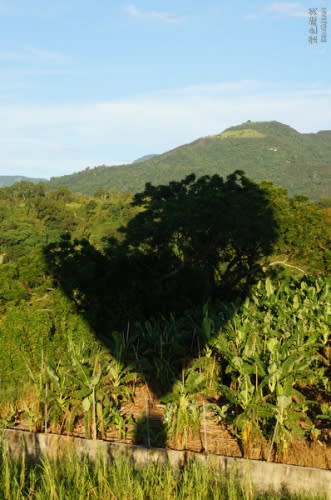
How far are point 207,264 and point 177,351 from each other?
26.4 ft

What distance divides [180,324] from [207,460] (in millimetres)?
4886

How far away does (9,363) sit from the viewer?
31.7 ft

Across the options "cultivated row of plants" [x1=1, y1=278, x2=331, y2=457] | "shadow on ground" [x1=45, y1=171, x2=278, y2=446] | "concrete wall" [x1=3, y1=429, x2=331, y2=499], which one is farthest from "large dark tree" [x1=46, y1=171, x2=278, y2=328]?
"concrete wall" [x1=3, y1=429, x2=331, y2=499]

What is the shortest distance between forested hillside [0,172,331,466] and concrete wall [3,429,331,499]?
39cm

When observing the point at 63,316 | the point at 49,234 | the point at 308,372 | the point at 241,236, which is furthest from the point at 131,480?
the point at 49,234

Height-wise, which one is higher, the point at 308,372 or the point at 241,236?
the point at 241,236

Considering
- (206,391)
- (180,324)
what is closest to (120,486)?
(206,391)

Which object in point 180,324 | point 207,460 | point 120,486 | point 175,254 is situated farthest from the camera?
point 175,254

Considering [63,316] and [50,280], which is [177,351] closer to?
[63,316]

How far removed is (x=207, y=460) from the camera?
5145 mm

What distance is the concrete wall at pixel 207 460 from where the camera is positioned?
493cm

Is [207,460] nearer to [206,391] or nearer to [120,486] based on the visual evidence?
[120,486]

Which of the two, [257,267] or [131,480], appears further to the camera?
[257,267]

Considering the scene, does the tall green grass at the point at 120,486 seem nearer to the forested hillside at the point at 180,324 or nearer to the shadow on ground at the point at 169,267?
the forested hillside at the point at 180,324
